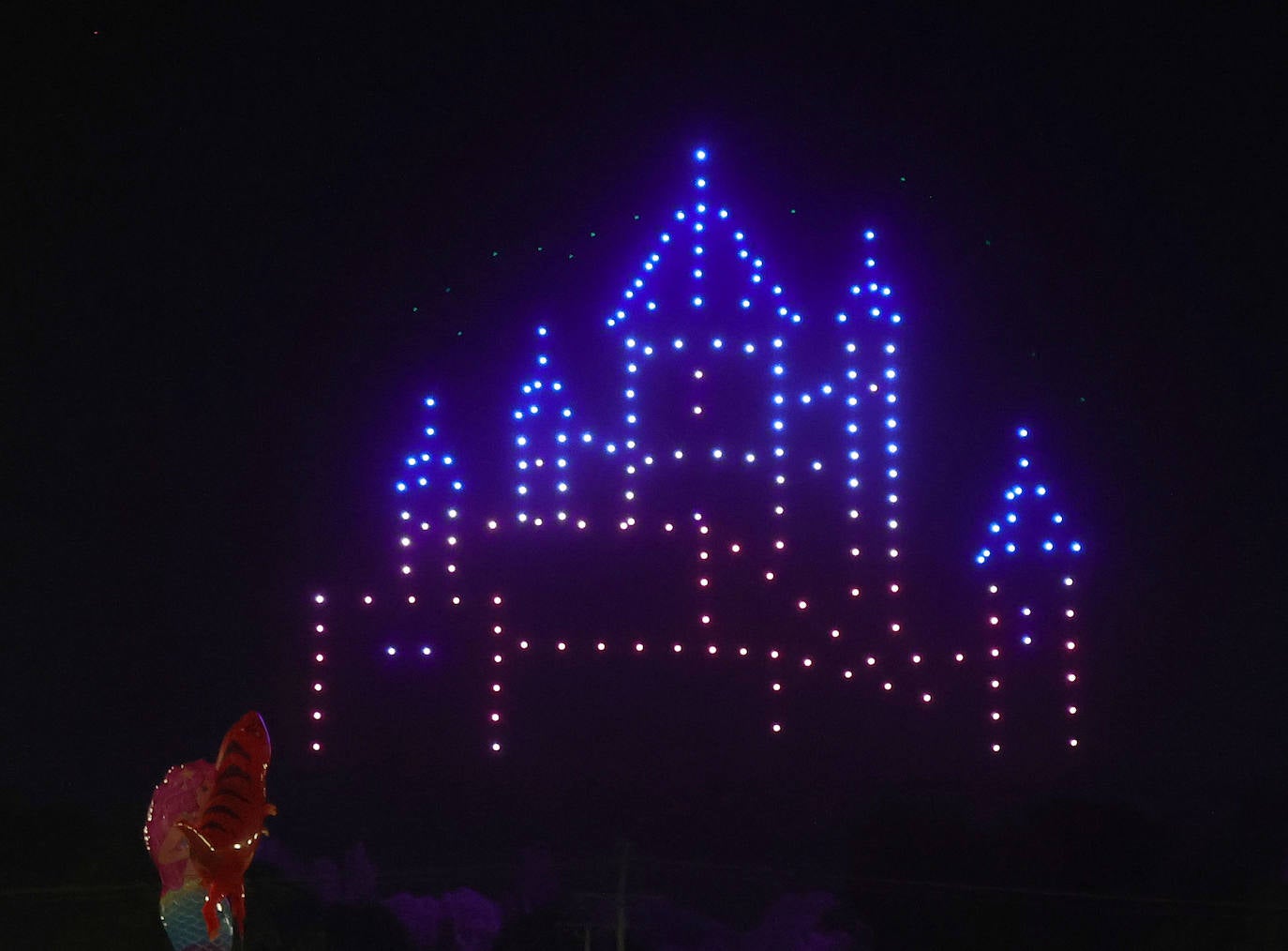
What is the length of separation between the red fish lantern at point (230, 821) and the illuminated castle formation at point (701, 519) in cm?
107

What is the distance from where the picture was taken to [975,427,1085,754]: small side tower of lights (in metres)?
3.41

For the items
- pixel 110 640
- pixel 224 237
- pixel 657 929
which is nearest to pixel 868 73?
pixel 224 237

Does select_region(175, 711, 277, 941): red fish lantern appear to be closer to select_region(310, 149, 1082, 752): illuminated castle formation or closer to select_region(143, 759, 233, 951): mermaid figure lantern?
select_region(143, 759, 233, 951): mermaid figure lantern

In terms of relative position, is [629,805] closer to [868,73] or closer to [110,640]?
[110,640]

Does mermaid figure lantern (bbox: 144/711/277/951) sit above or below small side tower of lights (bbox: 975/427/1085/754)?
below

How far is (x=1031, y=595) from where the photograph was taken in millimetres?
3438

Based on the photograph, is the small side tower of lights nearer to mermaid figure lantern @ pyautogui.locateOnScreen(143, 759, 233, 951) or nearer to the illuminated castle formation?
the illuminated castle formation

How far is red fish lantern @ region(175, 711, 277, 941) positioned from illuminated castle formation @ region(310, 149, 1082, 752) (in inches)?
42.1

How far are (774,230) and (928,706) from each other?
143cm

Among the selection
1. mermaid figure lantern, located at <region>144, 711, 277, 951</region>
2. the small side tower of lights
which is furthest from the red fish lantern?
the small side tower of lights

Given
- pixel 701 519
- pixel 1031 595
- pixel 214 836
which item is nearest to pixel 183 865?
pixel 214 836

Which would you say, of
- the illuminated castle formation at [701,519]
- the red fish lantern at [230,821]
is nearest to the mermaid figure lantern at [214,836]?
the red fish lantern at [230,821]

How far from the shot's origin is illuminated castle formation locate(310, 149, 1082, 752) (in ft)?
11.5

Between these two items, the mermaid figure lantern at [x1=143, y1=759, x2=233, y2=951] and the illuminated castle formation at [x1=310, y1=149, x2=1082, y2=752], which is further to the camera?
the illuminated castle formation at [x1=310, y1=149, x2=1082, y2=752]
